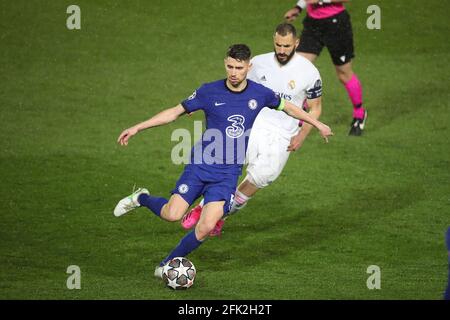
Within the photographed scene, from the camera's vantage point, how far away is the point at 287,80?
11172 mm

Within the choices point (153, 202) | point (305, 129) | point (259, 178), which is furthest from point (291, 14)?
point (153, 202)

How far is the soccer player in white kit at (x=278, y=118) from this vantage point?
11.0 metres

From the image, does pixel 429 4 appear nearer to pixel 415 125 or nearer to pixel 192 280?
pixel 415 125

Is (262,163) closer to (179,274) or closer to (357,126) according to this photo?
(179,274)

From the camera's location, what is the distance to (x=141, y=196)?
1040cm

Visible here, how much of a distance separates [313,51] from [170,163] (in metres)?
2.50

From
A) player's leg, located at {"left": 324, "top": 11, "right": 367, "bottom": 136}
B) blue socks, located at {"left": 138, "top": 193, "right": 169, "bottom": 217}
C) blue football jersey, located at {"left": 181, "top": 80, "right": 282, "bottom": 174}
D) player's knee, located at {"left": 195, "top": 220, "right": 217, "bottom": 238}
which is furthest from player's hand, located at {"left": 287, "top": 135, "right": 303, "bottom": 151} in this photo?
player's leg, located at {"left": 324, "top": 11, "right": 367, "bottom": 136}

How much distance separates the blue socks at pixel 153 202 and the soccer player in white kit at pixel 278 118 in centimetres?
97

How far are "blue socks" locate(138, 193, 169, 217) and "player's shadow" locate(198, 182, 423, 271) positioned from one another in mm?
755

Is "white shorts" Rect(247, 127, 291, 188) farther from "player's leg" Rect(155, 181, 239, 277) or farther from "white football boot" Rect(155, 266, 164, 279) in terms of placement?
"white football boot" Rect(155, 266, 164, 279)

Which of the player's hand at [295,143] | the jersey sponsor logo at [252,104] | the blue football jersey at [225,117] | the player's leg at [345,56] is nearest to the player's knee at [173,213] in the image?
the blue football jersey at [225,117]

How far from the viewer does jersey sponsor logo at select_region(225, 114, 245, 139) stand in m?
9.87

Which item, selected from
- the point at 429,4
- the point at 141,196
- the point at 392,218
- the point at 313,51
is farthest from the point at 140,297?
the point at 429,4

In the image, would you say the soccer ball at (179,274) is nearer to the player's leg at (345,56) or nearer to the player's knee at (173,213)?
the player's knee at (173,213)
